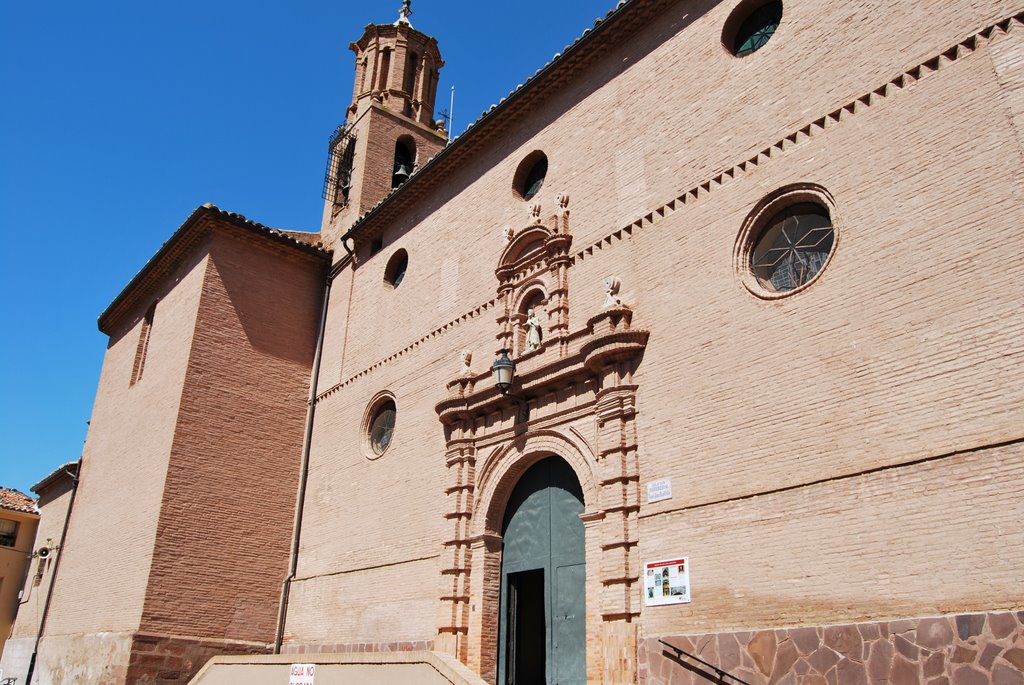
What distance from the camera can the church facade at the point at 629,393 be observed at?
761 cm

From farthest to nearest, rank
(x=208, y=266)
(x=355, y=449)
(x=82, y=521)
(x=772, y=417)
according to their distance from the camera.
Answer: (x=82, y=521) → (x=208, y=266) → (x=355, y=449) → (x=772, y=417)

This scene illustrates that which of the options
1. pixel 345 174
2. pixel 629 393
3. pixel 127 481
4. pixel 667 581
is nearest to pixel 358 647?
pixel 667 581

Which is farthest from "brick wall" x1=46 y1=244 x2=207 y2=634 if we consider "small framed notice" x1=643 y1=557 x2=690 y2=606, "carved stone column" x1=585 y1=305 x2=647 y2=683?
"small framed notice" x1=643 y1=557 x2=690 y2=606

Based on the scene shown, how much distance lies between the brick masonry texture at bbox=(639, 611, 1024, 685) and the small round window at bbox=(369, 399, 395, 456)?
23.9 feet

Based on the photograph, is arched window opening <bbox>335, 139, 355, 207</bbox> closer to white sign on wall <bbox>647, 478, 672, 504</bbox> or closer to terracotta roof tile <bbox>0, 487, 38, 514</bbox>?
white sign on wall <bbox>647, 478, 672, 504</bbox>

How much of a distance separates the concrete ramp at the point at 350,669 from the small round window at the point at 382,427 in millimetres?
3819

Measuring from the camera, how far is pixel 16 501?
1169 inches

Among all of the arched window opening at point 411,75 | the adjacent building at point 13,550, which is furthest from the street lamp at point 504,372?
the adjacent building at point 13,550

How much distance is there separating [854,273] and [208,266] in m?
13.1

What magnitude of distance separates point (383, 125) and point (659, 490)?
1388 centimetres

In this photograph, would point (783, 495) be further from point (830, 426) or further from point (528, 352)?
point (528, 352)

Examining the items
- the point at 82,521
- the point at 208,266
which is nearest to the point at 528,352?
the point at 208,266

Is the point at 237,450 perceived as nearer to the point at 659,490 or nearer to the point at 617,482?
the point at 617,482

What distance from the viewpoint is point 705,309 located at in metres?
10.0
